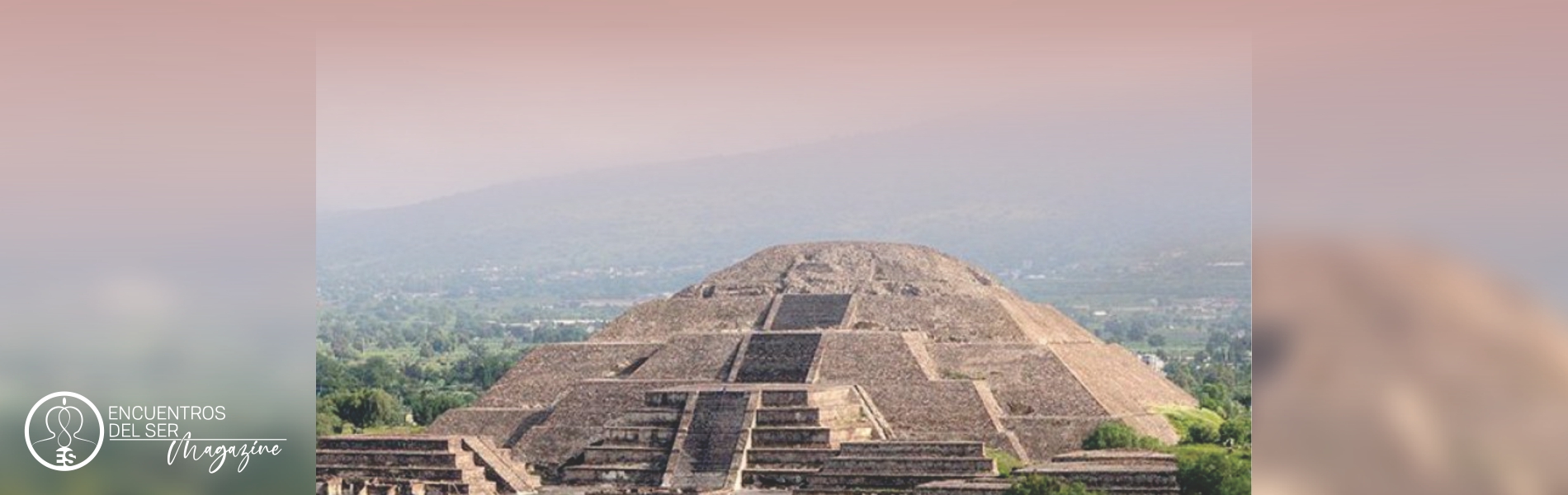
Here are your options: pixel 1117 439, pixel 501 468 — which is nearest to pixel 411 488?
pixel 501 468

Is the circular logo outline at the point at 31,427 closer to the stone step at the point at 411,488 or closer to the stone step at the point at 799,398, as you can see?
the stone step at the point at 411,488

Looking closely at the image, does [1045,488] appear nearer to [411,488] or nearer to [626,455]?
[626,455]

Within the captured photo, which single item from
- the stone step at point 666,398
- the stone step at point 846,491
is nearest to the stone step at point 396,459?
the stone step at point 666,398

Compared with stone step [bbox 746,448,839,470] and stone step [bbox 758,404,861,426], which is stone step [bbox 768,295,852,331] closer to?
stone step [bbox 758,404,861,426]

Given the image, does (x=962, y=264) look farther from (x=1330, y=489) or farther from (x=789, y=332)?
(x=1330, y=489)

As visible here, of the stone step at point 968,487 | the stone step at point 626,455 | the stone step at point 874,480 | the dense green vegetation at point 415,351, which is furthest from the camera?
the dense green vegetation at point 415,351

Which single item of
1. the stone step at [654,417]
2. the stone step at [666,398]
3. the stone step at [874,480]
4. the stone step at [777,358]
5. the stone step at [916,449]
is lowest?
the stone step at [874,480]
